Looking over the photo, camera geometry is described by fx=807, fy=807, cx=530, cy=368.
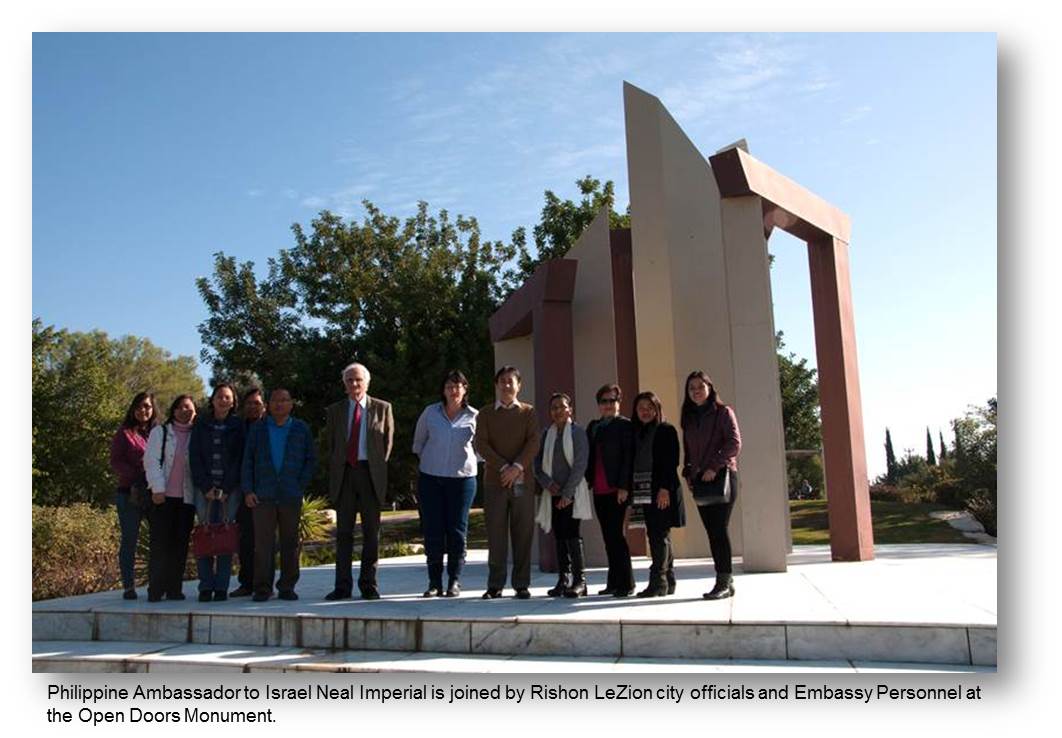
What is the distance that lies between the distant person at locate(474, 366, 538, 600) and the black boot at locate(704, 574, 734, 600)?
4.44 ft

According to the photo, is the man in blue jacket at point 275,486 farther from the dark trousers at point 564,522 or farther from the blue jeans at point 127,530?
the dark trousers at point 564,522

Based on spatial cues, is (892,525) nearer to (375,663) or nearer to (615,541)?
(615,541)

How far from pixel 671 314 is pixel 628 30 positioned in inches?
134

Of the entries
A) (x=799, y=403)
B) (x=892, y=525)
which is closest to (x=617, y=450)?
(x=892, y=525)

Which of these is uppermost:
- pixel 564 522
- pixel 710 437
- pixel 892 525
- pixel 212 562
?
pixel 710 437

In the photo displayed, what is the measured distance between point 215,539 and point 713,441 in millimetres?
3811

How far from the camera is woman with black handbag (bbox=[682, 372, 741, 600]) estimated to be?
559 centimetres

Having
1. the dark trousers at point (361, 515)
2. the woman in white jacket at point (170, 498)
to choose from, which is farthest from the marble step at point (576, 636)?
the dark trousers at point (361, 515)

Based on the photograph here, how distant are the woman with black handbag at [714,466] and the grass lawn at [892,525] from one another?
25.0 ft

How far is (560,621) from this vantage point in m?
4.91

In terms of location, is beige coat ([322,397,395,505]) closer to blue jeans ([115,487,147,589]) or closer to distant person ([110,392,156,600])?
distant person ([110,392,156,600])

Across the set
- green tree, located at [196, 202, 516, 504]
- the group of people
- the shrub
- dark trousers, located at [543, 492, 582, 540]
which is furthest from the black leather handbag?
green tree, located at [196, 202, 516, 504]

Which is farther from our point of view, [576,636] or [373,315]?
Answer: [373,315]

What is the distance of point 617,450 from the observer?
5.96 meters
